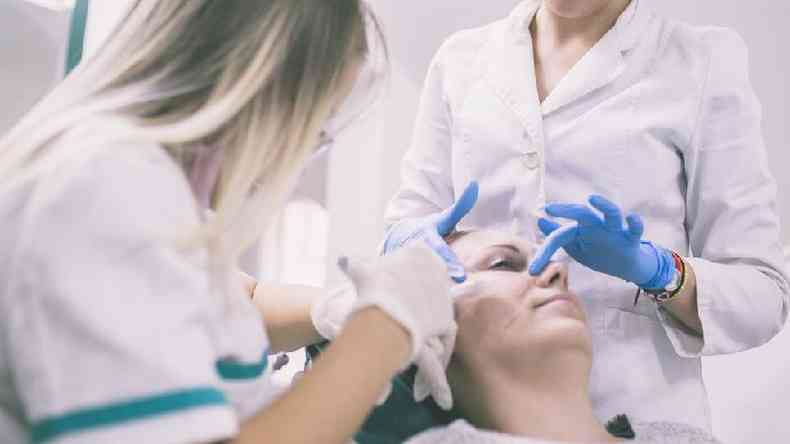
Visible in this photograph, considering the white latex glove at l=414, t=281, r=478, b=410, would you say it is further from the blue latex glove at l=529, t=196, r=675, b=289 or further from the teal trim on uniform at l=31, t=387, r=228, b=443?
the teal trim on uniform at l=31, t=387, r=228, b=443

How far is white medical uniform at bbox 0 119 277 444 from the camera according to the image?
0.74 m

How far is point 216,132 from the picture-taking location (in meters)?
0.93

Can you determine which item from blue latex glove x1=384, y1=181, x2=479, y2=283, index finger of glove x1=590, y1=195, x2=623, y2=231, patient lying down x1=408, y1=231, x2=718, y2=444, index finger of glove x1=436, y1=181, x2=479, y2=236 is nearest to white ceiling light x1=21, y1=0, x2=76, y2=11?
blue latex glove x1=384, y1=181, x2=479, y2=283

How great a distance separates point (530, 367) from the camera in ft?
4.53

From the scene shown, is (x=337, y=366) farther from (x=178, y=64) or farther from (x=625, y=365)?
(x=625, y=365)

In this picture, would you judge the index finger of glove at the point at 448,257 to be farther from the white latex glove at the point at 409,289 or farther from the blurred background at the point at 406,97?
the blurred background at the point at 406,97

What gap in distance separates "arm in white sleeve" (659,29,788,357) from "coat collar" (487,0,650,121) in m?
0.16

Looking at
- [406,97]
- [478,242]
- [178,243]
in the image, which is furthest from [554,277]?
[406,97]

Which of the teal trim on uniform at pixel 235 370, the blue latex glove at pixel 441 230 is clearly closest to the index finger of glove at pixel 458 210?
the blue latex glove at pixel 441 230

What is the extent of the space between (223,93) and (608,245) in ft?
2.27

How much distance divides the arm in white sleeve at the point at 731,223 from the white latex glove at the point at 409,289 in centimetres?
57

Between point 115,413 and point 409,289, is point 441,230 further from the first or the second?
point 115,413

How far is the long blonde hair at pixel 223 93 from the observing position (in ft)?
2.91

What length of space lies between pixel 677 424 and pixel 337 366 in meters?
0.73
